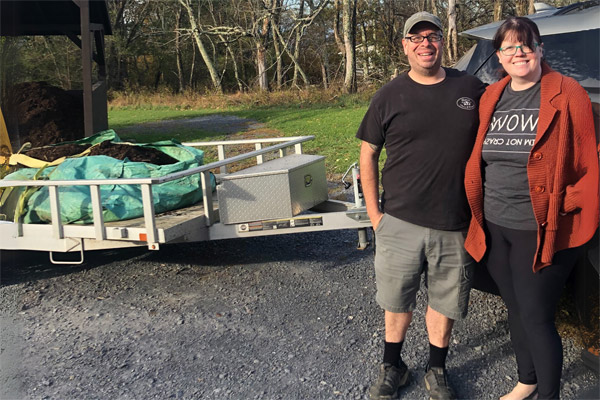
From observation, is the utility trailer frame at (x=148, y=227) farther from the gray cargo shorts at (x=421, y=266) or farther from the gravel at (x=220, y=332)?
the gray cargo shorts at (x=421, y=266)

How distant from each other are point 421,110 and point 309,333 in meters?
1.81

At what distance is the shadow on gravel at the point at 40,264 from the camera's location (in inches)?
213

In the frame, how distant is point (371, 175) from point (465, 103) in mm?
607

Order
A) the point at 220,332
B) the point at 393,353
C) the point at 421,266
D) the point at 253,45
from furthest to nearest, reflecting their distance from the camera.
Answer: the point at 253,45 < the point at 220,332 < the point at 393,353 < the point at 421,266

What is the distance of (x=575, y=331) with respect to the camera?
365 centimetres

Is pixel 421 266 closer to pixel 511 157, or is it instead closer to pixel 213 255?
pixel 511 157

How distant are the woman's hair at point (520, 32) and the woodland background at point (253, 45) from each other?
768 inches

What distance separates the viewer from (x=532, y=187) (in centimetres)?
258

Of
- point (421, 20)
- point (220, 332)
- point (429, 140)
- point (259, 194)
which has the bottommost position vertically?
point (220, 332)

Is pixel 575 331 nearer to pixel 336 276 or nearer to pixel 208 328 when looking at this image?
pixel 336 276

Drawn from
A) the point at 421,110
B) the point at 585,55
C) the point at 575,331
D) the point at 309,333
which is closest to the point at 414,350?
the point at 309,333

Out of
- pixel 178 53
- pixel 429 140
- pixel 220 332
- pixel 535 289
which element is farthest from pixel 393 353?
pixel 178 53

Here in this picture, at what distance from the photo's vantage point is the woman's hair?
8.70ft

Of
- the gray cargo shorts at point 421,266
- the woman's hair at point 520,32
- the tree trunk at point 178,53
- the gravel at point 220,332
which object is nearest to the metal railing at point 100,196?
the gravel at point 220,332
